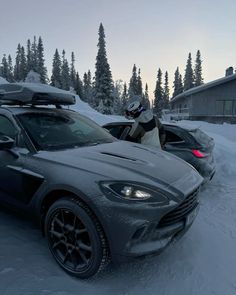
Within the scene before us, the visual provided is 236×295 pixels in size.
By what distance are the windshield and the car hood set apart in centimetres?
25

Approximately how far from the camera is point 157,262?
351cm

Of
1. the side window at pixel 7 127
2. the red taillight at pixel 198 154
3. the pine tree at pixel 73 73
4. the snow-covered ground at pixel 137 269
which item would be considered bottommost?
the snow-covered ground at pixel 137 269

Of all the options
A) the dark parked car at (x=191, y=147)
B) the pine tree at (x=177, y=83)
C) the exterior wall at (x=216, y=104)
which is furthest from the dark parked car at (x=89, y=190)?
the pine tree at (x=177, y=83)

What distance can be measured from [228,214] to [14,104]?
12.7 feet

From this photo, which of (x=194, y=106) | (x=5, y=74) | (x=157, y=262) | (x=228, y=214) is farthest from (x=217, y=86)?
(x=5, y=74)

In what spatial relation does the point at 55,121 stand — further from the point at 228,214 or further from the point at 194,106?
the point at 194,106

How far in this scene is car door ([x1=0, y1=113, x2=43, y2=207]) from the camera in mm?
3496

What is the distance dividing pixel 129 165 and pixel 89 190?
0.60 meters

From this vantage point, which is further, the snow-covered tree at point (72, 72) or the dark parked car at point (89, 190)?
the snow-covered tree at point (72, 72)

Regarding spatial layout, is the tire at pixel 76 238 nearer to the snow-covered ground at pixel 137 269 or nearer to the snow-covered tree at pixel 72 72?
the snow-covered ground at pixel 137 269

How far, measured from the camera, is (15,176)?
12.0 ft

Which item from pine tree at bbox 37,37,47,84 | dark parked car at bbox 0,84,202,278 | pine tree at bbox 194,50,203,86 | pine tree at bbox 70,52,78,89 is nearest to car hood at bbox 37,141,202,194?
dark parked car at bbox 0,84,202,278

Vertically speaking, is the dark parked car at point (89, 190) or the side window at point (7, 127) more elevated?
the side window at point (7, 127)

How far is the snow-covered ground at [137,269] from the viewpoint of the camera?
119 inches
